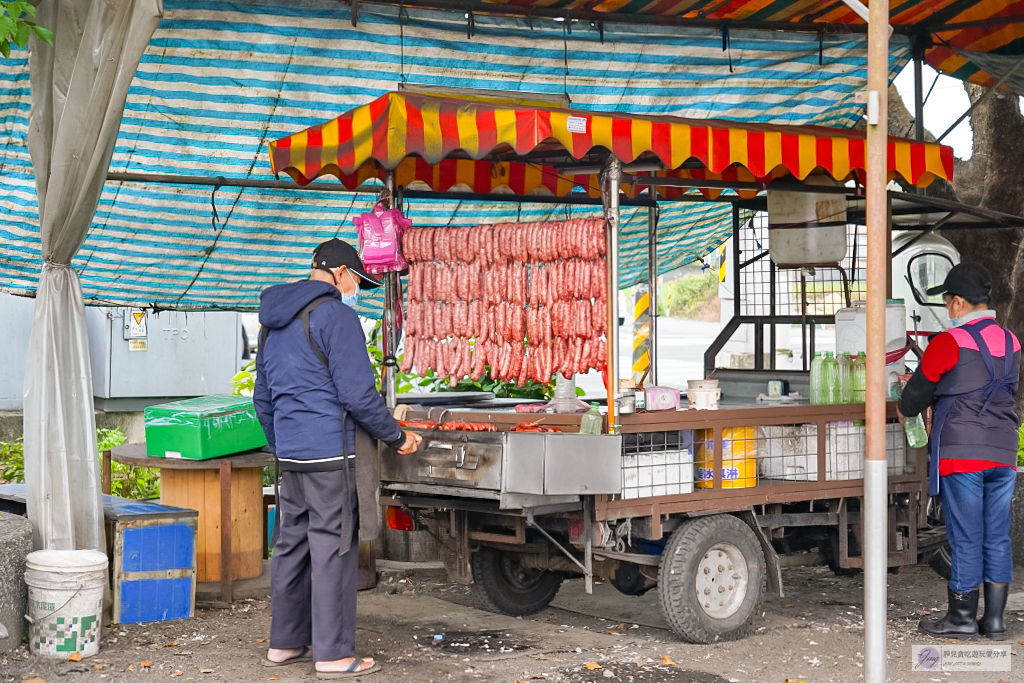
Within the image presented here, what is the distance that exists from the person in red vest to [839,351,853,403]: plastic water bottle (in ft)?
1.95

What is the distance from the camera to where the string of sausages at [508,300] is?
6320mm

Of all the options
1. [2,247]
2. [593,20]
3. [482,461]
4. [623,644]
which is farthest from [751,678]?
[2,247]

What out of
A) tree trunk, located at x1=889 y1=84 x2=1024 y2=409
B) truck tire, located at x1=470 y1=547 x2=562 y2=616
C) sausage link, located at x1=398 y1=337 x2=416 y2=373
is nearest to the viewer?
sausage link, located at x1=398 y1=337 x2=416 y2=373

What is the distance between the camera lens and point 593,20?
8.20 m

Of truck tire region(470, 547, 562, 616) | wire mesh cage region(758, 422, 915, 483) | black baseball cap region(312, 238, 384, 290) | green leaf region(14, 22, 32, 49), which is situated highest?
green leaf region(14, 22, 32, 49)

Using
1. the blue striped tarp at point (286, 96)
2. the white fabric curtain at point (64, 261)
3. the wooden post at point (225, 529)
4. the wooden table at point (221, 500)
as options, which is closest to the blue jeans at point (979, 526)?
the blue striped tarp at point (286, 96)

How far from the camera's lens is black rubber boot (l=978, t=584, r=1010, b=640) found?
6.68m

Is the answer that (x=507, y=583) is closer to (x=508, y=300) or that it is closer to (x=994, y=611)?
(x=508, y=300)

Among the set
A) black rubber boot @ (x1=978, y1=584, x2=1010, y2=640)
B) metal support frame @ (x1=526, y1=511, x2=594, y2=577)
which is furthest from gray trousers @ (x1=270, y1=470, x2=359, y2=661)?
black rubber boot @ (x1=978, y1=584, x2=1010, y2=640)

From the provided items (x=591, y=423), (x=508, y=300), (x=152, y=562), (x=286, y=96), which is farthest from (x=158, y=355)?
(x=591, y=423)

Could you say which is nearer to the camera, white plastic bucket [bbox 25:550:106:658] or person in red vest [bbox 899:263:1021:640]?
white plastic bucket [bbox 25:550:106:658]

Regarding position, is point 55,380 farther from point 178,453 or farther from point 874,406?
point 874,406

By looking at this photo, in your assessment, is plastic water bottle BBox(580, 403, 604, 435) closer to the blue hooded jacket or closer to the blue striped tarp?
the blue hooded jacket

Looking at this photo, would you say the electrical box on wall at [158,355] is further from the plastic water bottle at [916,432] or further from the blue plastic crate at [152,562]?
→ the plastic water bottle at [916,432]
